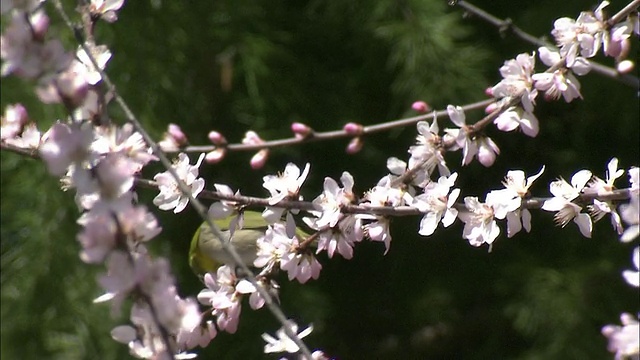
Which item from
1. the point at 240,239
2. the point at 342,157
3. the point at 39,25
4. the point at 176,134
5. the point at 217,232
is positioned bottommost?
the point at 342,157

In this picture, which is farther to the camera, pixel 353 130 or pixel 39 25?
pixel 353 130

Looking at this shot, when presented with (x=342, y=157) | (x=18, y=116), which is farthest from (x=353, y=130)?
(x=342, y=157)

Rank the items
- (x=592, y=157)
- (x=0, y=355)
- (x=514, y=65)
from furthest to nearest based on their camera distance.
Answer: (x=592, y=157) < (x=0, y=355) < (x=514, y=65)

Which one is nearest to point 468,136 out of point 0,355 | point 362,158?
point 362,158

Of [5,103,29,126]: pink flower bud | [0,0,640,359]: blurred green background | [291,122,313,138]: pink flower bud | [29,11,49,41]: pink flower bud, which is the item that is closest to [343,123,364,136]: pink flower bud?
[291,122,313,138]: pink flower bud

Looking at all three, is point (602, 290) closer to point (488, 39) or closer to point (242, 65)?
point (488, 39)

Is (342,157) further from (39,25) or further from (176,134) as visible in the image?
(39,25)

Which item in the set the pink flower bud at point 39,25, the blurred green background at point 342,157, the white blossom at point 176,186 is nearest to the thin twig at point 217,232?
the pink flower bud at point 39,25

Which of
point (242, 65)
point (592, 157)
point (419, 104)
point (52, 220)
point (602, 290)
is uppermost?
point (419, 104)
